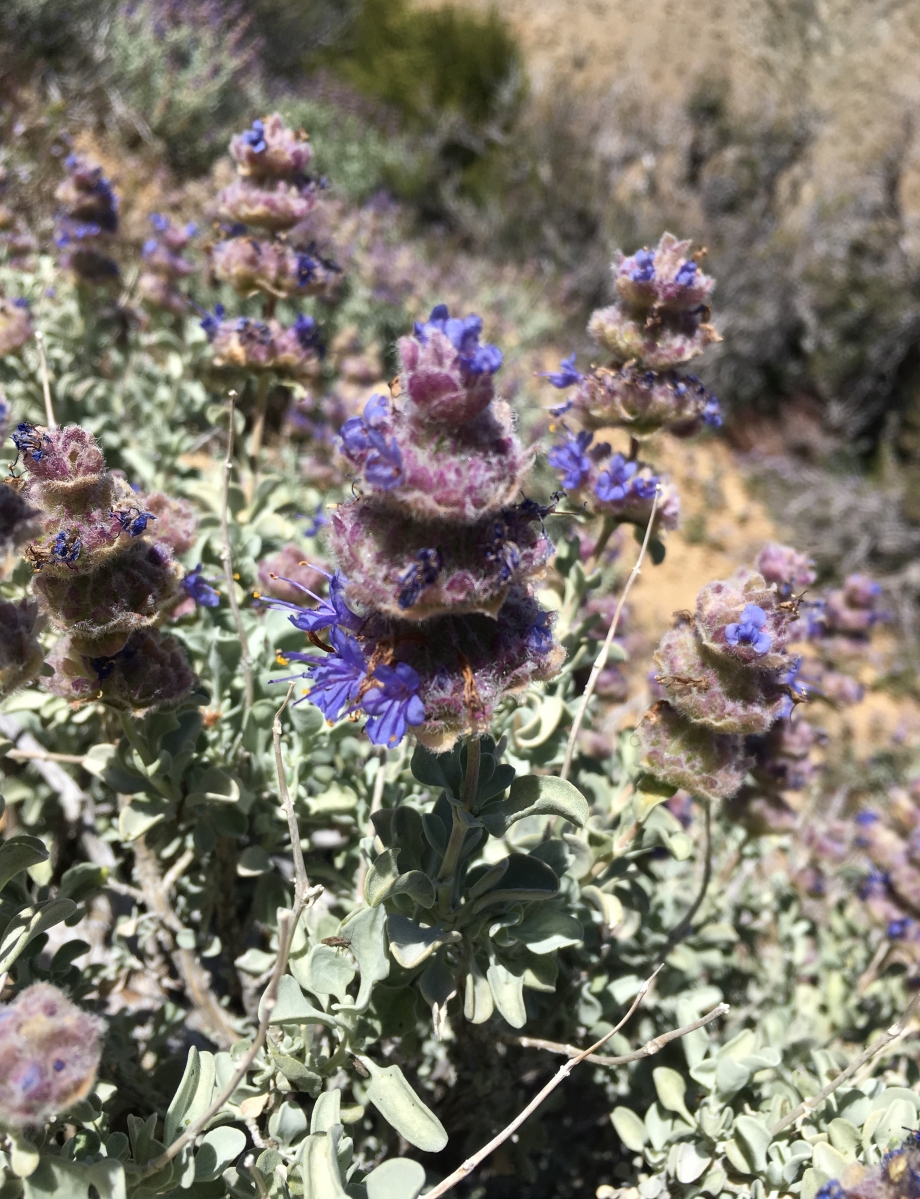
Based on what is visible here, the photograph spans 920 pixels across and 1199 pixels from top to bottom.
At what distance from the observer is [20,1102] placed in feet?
4.21

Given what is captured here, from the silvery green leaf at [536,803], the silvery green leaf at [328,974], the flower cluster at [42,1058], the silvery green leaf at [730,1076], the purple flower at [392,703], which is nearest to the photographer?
the flower cluster at [42,1058]

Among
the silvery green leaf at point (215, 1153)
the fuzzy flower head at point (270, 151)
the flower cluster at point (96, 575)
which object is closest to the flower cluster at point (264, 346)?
the fuzzy flower head at point (270, 151)

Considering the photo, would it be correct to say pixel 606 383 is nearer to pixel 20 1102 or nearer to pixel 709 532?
pixel 20 1102

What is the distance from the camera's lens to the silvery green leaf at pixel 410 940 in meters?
1.69

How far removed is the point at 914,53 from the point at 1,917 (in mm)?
14223

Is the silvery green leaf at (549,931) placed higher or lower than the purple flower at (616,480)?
lower

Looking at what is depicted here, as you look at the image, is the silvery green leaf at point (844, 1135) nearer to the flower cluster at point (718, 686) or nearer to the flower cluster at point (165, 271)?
→ the flower cluster at point (718, 686)

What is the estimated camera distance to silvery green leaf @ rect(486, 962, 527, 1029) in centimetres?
178

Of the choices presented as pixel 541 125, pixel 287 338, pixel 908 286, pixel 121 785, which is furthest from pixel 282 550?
pixel 541 125

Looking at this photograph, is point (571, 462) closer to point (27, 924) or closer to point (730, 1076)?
point (730, 1076)

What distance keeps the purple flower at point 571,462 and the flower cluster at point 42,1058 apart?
6.00ft

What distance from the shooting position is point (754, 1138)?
2033mm

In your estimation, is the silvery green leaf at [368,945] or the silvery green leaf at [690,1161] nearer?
the silvery green leaf at [368,945]

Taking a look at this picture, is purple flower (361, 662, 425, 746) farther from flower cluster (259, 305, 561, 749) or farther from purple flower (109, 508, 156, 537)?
purple flower (109, 508, 156, 537)
